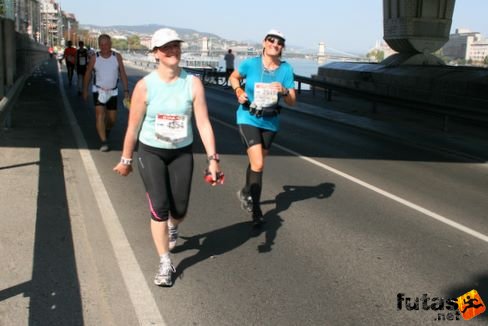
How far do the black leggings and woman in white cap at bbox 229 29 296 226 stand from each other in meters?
1.62

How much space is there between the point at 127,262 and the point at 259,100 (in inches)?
86.5

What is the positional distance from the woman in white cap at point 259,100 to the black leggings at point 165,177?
1616 millimetres

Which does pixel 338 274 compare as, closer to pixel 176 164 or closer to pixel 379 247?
pixel 379 247

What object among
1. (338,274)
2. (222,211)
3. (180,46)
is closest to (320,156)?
(222,211)

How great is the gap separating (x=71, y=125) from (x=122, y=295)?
30.1 ft

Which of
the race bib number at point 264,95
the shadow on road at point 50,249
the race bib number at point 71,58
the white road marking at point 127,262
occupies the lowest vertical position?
the white road marking at point 127,262

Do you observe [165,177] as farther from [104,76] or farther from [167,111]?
[104,76]

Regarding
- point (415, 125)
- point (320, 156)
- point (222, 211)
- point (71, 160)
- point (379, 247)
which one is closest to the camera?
point (379, 247)

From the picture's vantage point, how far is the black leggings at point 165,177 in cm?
437

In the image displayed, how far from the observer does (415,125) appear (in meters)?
16.0

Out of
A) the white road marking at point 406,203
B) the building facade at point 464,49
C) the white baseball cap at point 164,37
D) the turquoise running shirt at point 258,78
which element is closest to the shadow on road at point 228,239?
the turquoise running shirt at point 258,78

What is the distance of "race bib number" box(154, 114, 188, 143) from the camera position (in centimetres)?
434

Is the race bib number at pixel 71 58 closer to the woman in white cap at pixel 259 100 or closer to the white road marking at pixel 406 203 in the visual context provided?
the white road marking at pixel 406 203

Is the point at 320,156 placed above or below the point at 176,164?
below
